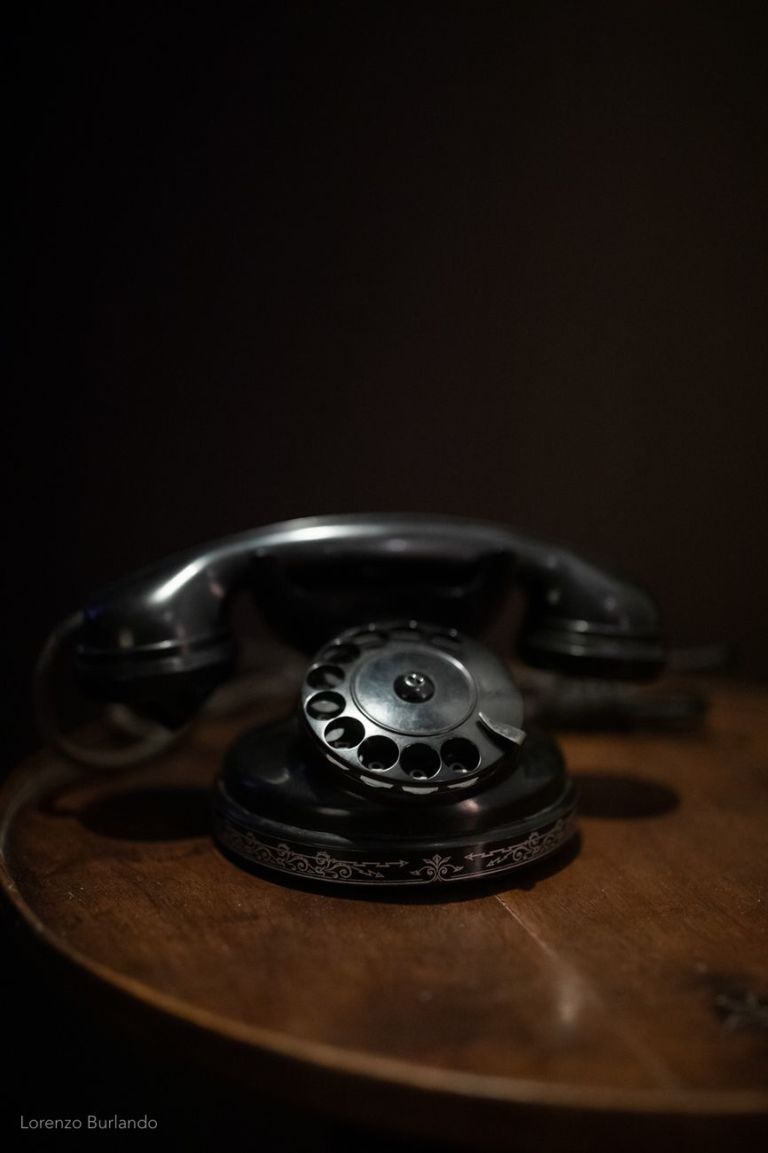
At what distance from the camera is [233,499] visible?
1172 millimetres

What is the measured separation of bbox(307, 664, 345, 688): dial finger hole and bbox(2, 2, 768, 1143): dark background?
509 mm

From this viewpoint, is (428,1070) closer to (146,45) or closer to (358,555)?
(358,555)

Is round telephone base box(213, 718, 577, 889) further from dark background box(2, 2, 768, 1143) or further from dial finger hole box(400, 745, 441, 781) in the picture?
dark background box(2, 2, 768, 1143)

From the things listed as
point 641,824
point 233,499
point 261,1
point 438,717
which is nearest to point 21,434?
point 233,499

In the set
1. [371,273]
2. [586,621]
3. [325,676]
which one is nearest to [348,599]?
[325,676]

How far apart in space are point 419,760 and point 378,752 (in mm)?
28

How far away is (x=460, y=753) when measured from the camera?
0.64 metres

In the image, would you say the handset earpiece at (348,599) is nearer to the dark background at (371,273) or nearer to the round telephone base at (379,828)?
the round telephone base at (379,828)

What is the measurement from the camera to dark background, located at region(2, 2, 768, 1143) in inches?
42.1

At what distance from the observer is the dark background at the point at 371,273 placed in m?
1.07

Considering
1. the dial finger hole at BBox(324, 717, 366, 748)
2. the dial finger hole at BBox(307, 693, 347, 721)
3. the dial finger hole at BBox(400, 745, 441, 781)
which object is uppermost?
the dial finger hole at BBox(307, 693, 347, 721)

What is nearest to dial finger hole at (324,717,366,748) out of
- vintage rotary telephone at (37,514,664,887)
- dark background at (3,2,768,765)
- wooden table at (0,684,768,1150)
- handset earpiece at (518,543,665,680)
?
vintage rotary telephone at (37,514,664,887)

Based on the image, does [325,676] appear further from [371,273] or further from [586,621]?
[371,273]

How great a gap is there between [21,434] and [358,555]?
1.77 ft
